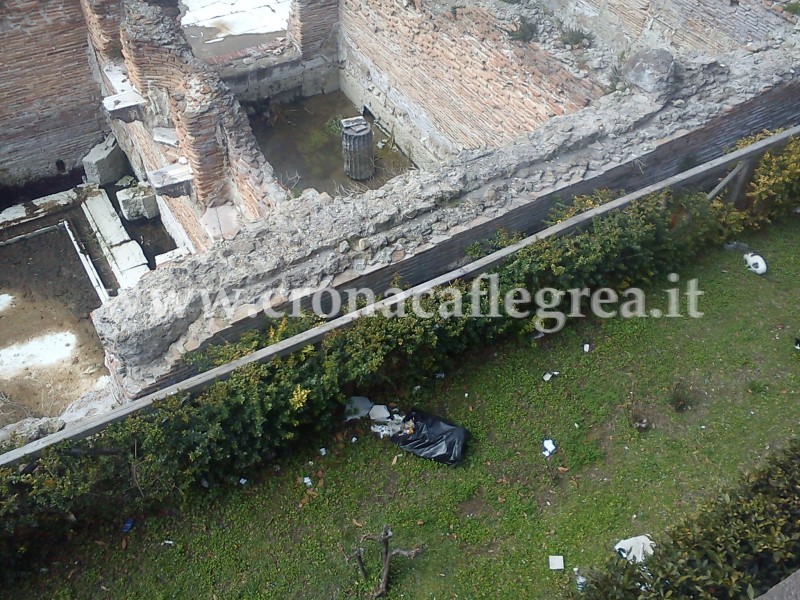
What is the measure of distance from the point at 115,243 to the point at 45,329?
1.30 meters

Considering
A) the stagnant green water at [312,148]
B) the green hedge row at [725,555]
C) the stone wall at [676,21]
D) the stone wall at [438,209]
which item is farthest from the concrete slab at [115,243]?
the stone wall at [676,21]

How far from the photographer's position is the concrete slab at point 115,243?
25.6 feet

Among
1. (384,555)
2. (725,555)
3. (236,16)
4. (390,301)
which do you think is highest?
(236,16)

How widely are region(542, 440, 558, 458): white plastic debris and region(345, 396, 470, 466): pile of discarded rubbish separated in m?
0.55

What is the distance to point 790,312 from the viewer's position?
5938 mm

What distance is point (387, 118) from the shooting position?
959 centimetres

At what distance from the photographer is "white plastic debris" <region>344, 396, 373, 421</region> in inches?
202

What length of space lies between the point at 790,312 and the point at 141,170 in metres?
7.11

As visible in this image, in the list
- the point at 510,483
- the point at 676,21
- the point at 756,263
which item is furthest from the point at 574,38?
the point at 510,483

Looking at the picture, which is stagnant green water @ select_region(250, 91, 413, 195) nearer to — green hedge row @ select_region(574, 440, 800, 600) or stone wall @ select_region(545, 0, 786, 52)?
stone wall @ select_region(545, 0, 786, 52)

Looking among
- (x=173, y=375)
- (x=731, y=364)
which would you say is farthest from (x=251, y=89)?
(x=731, y=364)

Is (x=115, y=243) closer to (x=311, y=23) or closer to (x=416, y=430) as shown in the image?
(x=311, y=23)

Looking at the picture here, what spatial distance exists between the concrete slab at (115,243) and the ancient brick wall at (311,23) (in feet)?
11.0

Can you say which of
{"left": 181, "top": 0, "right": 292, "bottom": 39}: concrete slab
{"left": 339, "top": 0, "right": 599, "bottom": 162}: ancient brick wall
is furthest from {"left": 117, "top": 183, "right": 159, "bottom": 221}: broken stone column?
{"left": 181, "top": 0, "right": 292, "bottom": 39}: concrete slab
